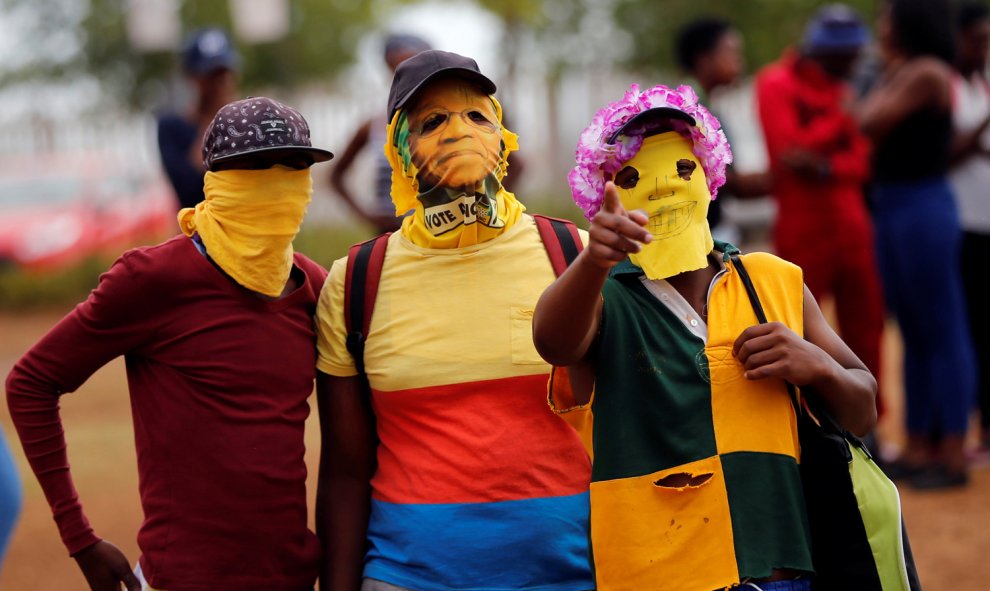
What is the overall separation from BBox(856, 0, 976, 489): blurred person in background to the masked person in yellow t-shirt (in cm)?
417

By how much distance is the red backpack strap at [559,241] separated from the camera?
3215 mm

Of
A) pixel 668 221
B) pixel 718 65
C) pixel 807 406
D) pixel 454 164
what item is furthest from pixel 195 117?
pixel 807 406

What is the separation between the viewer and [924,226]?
6.77m

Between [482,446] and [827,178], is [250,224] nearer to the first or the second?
[482,446]

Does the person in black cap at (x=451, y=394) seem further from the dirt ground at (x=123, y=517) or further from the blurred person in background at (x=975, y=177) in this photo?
A: the blurred person in background at (x=975, y=177)

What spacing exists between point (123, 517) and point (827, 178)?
430cm

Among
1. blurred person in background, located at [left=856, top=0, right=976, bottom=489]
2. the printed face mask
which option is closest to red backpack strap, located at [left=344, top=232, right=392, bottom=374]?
the printed face mask

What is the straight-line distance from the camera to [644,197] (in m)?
2.87

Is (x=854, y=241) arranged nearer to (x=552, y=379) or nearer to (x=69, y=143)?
(x=552, y=379)

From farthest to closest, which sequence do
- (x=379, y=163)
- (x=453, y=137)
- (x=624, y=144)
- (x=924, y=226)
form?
1. (x=924, y=226)
2. (x=379, y=163)
3. (x=453, y=137)
4. (x=624, y=144)

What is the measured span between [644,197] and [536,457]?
713 mm

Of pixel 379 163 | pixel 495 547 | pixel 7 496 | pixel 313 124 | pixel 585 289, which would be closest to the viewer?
pixel 585 289

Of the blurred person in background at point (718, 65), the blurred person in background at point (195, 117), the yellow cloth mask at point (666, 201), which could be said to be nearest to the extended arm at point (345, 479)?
the yellow cloth mask at point (666, 201)

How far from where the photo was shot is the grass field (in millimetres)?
5789
